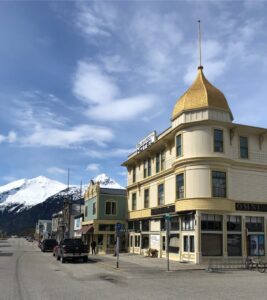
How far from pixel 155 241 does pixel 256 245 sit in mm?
9699

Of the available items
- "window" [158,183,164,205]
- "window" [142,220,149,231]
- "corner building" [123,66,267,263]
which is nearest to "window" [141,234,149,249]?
"window" [142,220,149,231]

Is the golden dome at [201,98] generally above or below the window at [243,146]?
above

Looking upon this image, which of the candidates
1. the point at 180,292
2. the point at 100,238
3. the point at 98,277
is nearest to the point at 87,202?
the point at 100,238

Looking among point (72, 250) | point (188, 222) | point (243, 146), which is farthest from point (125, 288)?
point (243, 146)

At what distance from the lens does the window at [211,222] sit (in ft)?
96.9

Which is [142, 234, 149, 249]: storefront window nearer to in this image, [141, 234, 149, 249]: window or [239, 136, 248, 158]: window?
[141, 234, 149, 249]: window

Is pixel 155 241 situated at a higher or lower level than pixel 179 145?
lower

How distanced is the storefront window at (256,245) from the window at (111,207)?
812 inches

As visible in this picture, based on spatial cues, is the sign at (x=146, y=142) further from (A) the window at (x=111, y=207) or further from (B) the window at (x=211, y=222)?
(B) the window at (x=211, y=222)

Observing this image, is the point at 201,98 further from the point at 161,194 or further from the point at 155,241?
the point at 155,241

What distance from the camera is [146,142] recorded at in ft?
135

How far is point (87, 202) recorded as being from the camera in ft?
183

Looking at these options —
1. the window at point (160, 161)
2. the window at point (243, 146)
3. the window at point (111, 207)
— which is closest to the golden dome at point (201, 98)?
the window at point (243, 146)

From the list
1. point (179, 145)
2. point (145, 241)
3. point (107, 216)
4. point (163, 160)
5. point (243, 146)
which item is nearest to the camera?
point (179, 145)
